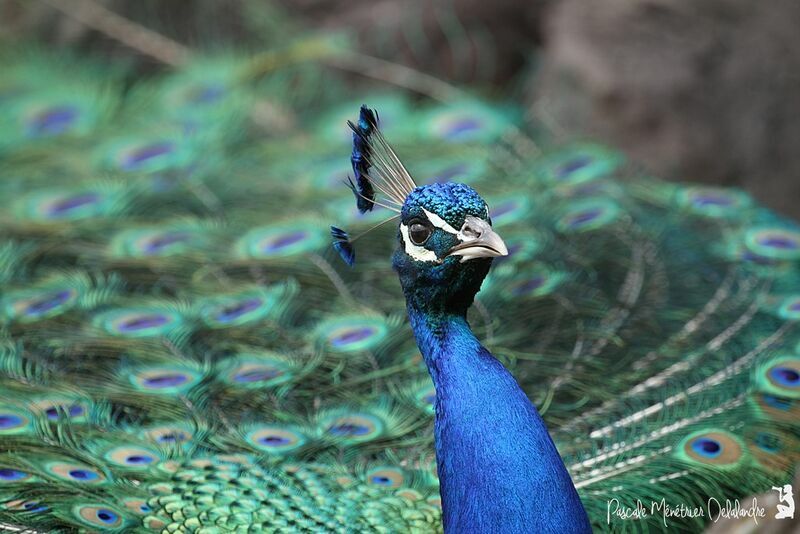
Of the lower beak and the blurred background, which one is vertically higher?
the blurred background

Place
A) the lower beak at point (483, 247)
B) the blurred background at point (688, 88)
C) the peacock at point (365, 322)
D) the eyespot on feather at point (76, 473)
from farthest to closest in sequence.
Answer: the blurred background at point (688, 88)
the eyespot on feather at point (76, 473)
the peacock at point (365, 322)
the lower beak at point (483, 247)

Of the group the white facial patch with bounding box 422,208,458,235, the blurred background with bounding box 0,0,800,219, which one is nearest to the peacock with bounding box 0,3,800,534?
the white facial patch with bounding box 422,208,458,235

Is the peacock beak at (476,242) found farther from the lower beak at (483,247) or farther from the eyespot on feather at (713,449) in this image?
the eyespot on feather at (713,449)

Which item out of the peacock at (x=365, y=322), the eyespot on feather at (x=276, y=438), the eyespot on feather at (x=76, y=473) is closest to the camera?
the peacock at (x=365, y=322)

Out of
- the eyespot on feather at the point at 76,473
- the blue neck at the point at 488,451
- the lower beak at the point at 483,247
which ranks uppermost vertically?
the lower beak at the point at 483,247

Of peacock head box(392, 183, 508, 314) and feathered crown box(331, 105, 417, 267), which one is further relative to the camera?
feathered crown box(331, 105, 417, 267)

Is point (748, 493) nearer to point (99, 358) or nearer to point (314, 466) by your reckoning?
point (314, 466)

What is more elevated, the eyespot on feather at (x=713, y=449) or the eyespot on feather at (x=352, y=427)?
the eyespot on feather at (x=352, y=427)

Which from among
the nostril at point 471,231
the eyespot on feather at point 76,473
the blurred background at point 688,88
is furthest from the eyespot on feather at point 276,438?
the blurred background at point 688,88

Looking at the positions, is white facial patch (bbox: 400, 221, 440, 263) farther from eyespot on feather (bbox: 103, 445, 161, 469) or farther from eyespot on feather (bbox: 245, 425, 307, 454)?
eyespot on feather (bbox: 103, 445, 161, 469)
